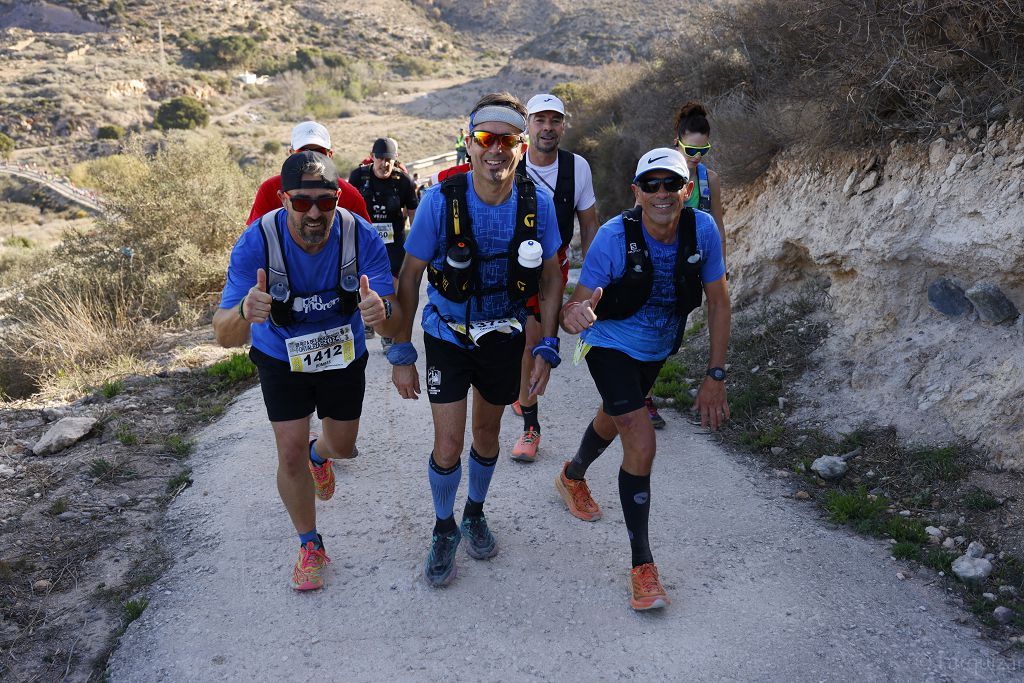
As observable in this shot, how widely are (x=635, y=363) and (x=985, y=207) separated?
297 centimetres

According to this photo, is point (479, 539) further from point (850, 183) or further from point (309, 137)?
point (850, 183)

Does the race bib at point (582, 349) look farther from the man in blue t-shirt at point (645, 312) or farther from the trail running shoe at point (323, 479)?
the trail running shoe at point (323, 479)

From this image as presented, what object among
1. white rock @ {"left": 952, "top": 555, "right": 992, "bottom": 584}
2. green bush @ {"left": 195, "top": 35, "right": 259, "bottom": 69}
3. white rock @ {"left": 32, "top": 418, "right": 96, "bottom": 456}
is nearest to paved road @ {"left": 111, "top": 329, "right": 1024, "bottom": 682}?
white rock @ {"left": 952, "top": 555, "right": 992, "bottom": 584}

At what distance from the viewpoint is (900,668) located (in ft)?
10.5

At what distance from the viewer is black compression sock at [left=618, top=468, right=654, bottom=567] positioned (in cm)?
368

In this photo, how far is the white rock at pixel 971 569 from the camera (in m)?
3.71

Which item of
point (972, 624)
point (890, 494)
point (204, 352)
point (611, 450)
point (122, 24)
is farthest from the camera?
point (122, 24)

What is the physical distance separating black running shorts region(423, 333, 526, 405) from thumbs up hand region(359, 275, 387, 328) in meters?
0.41

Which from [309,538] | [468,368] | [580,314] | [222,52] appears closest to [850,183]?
[580,314]

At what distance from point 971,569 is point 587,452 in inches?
81.0

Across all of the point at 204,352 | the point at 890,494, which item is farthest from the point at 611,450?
the point at 204,352

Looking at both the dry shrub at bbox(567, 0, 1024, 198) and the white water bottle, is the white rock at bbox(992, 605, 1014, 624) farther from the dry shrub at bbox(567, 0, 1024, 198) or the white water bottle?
the dry shrub at bbox(567, 0, 1024, 198)

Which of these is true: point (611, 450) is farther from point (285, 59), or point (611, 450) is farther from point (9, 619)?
point (285, 59)

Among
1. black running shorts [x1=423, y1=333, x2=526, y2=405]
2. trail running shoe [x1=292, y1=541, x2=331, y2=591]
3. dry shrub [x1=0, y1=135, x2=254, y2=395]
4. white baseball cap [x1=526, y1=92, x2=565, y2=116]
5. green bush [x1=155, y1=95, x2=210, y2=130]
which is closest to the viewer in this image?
black running shorts [x1=423, y1=333, x2=526, y2=405]
